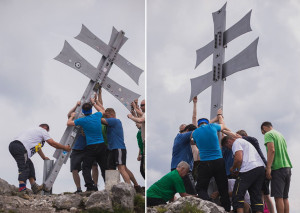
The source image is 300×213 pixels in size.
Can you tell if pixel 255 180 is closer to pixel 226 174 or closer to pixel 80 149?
pixel 226 174

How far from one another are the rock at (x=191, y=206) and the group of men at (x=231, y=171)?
0.80 feet

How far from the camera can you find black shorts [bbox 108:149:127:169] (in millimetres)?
5680

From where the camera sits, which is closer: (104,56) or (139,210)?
(139,210)

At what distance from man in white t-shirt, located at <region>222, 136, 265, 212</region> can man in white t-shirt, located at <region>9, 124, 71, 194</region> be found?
88.3 inches

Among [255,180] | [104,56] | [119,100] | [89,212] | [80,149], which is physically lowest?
[89,212]

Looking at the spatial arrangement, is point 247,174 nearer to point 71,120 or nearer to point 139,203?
point 139,203

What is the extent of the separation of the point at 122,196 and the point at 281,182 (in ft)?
5.63

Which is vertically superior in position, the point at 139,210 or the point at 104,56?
the point at 104,56

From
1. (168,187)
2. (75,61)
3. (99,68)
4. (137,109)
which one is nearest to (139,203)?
(168,187)

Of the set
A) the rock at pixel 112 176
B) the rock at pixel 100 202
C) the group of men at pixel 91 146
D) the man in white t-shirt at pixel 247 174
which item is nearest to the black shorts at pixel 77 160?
the group of men at pixel 91 146

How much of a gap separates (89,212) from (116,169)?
0.98 meters

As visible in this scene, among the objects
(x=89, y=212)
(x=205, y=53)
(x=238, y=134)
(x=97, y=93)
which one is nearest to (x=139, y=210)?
(x=89, y=212)

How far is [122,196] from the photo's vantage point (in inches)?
194

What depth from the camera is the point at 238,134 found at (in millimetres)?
5547
